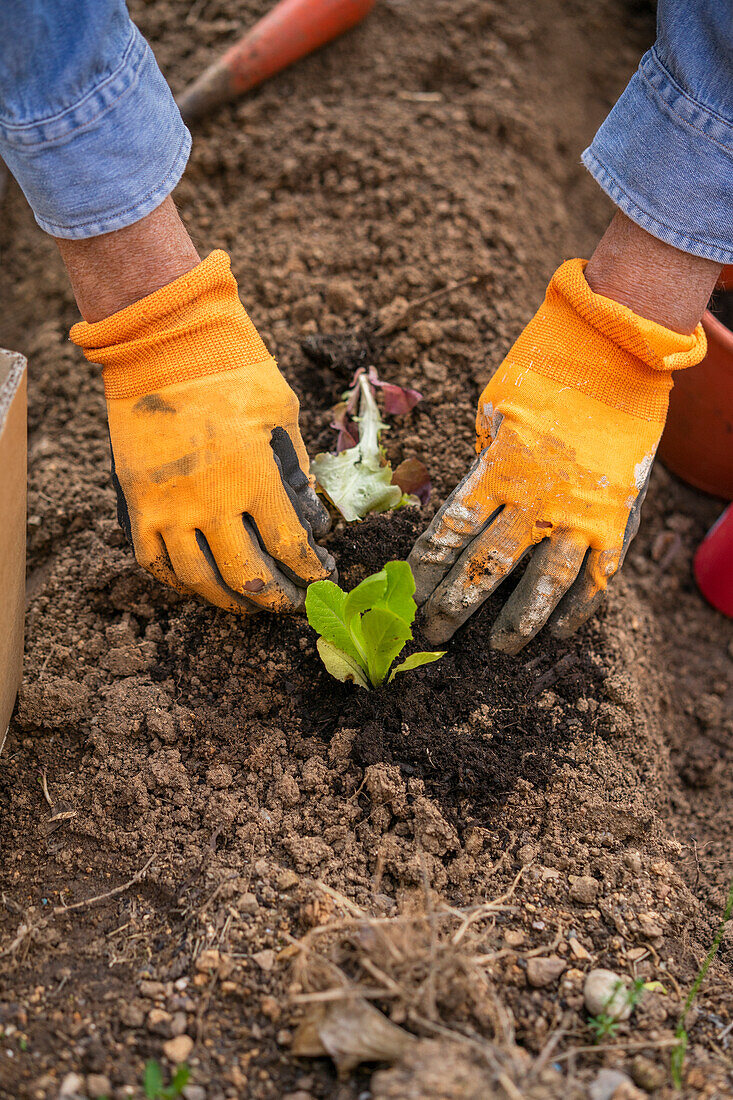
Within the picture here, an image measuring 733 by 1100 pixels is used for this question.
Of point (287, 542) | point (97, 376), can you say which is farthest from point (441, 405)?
point (97, 376)

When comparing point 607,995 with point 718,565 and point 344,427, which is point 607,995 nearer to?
point 344,427

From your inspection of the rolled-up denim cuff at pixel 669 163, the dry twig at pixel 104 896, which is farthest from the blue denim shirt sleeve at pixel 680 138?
the dry twig at pixel 104 896

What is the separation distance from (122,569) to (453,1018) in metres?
1.12

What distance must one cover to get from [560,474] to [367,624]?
0.49m

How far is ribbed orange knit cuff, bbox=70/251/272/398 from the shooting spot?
152cm

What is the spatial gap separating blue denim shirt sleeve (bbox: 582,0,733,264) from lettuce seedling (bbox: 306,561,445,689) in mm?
836

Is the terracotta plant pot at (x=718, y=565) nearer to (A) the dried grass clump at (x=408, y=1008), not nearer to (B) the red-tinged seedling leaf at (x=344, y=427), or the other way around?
(B) the red-tinged seedling leaf at (x=344, y=427)

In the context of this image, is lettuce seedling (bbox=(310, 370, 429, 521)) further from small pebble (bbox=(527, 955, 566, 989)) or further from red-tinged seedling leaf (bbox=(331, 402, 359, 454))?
small pebble (bbox=(527, 955, 566, 989))

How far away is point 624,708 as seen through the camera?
5.80ft

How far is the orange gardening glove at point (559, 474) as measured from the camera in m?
1.61

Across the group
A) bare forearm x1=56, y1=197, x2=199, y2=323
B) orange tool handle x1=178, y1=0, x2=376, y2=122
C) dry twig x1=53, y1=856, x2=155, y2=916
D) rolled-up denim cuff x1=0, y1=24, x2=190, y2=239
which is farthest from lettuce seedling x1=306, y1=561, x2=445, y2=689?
orange tool handle x1=178, y1=0, x2=376, y2=122

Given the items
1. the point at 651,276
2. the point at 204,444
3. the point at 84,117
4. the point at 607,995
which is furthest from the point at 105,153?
the point at 607,995

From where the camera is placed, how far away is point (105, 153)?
4.63ft

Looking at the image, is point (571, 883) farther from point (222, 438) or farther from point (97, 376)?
point (97, 376)
